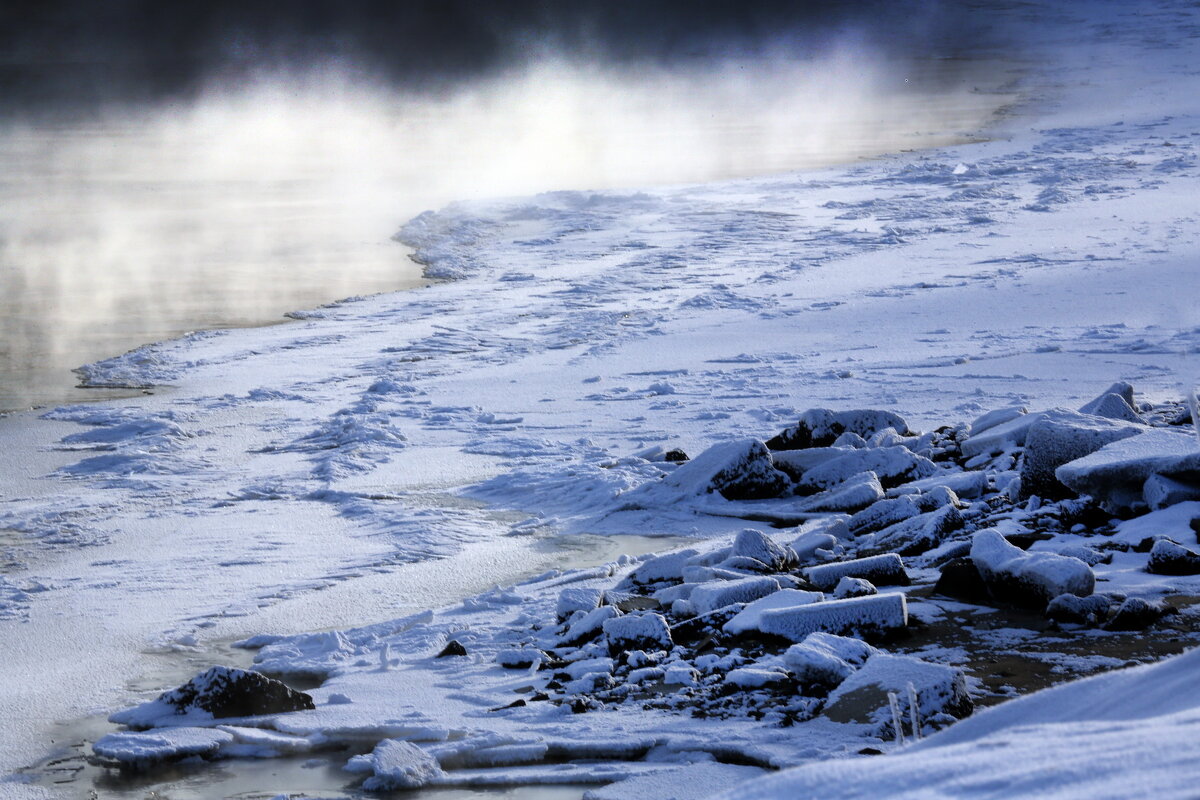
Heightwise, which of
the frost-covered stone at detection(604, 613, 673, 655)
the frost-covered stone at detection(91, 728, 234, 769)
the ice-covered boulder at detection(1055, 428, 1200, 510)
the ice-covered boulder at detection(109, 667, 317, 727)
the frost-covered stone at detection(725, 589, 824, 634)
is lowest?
the frost-covered stone at detection(91, 728, 234, 769)

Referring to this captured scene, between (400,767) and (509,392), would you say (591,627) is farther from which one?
(509,392)

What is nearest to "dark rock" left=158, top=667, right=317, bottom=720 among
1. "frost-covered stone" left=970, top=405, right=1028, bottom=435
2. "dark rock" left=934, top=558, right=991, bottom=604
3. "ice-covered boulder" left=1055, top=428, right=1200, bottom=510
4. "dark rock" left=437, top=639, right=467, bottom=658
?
"dark rock" left=437, top=639, right=467, bottom=658

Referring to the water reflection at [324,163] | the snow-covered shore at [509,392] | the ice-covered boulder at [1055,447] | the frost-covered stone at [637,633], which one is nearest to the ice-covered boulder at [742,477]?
the snow-covered shore at [509,392]

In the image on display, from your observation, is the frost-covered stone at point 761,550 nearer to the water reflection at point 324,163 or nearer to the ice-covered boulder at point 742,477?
the ice-covered boulder at point 742,477

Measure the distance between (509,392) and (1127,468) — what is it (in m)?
3.92

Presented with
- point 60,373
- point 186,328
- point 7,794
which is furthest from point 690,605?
point 186,328

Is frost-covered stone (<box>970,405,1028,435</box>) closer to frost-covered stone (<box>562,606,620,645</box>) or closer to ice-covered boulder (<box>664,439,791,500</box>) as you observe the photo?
ice-covered boulder (<box>664,439,791,500</box>)

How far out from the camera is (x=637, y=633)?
14.5 feet

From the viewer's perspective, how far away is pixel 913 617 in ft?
14.7

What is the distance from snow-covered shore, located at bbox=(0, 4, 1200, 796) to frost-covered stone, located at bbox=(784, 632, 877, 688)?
0.32 metres

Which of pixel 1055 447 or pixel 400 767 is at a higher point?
pixel 1055 447

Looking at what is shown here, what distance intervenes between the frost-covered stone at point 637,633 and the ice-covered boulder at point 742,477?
1761mm

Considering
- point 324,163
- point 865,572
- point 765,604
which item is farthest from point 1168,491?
point 324,163

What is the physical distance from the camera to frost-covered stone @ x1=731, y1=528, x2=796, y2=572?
5082 millimetres
